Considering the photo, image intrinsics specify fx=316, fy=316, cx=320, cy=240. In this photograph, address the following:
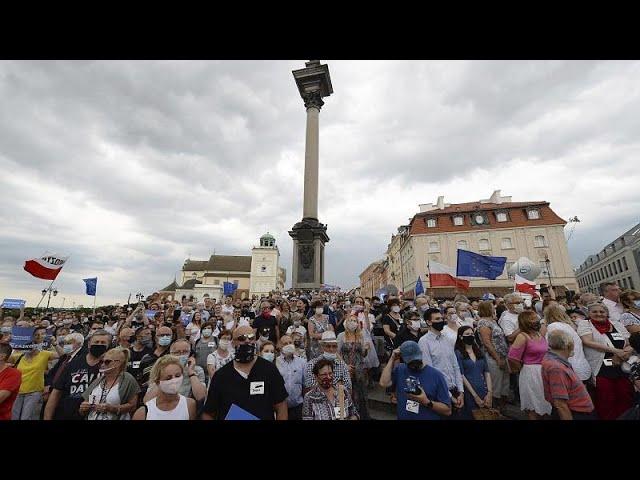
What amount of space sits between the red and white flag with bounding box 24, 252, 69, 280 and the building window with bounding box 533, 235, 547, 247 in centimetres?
4408

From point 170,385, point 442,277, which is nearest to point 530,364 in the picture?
point 170,385

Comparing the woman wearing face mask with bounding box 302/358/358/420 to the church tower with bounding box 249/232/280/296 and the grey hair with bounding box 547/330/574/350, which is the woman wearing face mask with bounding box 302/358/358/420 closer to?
the grey hair with bounding box 547/330/574/350

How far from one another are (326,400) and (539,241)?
42.9m

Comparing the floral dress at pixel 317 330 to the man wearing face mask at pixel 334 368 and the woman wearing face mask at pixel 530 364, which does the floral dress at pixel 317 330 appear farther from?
the woman wearing face mask at pixel 530 364

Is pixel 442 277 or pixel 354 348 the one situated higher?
pixel 442 277

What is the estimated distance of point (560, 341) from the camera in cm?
370

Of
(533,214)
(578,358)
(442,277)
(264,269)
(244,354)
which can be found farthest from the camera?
(264,269)

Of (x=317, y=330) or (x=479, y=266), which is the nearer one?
(x=317, y=330)

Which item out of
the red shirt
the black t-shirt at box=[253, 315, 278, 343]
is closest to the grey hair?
the black t-shirt at box=[253, 315, 278, 343]

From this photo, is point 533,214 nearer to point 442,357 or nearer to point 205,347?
point 442,357

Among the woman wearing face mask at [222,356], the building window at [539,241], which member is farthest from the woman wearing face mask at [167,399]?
the building window at [539,241]
